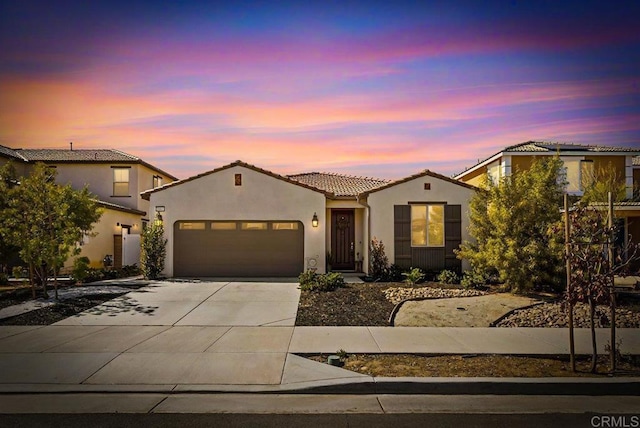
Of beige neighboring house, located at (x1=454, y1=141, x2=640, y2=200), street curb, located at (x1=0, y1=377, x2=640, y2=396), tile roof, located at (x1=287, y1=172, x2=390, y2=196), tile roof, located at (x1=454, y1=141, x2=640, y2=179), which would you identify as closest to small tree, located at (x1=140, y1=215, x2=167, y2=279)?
tile roof, located at (x1=287, y1=172, x2=390, y2=196)

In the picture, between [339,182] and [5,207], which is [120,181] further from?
[339,182]

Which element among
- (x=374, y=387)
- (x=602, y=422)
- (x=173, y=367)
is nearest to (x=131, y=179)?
(x=173, y=367)

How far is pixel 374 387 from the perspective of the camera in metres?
6.00

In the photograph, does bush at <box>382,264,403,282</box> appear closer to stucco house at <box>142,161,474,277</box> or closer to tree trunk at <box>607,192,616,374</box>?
stucco house at <box>142,161,474,277</box>

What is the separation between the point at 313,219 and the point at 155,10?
8.86 metres

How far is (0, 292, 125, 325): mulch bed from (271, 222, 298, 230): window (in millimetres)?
6135

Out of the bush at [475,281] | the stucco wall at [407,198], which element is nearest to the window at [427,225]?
the stucco wall at [407,198]

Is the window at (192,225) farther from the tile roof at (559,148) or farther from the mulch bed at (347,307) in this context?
the tile roof at (559,148)

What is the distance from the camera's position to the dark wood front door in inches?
755

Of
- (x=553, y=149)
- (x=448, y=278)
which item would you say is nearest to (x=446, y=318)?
(x=448, y=278)

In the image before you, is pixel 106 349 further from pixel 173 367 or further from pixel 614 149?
pixel 614 149

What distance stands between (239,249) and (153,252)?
3.10 meters

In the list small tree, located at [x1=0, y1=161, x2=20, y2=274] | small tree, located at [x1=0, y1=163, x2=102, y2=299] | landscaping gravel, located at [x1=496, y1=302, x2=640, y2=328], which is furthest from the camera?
small tree, located at [x1=0, y1=161, x2=20, y2=274]

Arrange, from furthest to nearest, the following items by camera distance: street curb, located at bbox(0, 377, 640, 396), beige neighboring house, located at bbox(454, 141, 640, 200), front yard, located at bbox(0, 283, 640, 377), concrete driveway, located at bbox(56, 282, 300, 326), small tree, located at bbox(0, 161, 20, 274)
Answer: beige neighboring house, located at bbox(454, 141, 640, 200), small tree, located at bbox(0, 161, 20, 274), concrete driveway, located at bbox(56, 282, 300, 326), front yard, located at bbox(0, 283, 640, 377), street curb, located at bbox(0, 377, 640, 396)
